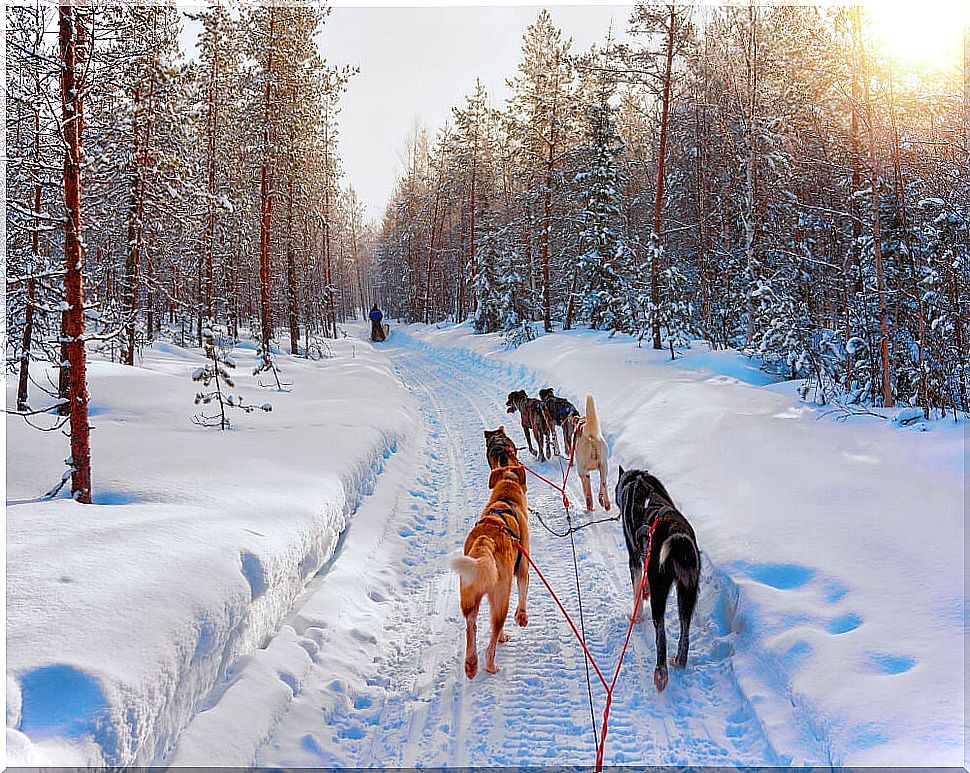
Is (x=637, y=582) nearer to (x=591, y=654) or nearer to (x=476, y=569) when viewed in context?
(x=591, y=654)

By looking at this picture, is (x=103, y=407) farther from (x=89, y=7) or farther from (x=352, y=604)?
(x=352, y=604)

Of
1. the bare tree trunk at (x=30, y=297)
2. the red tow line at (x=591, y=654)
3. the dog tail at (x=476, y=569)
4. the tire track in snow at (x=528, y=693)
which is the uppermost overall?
the bare tree trunk at (x=30, y=297)

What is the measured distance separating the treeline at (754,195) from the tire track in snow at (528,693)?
701cm

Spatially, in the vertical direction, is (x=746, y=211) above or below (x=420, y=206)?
below

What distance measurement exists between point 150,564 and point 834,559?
5049 mm

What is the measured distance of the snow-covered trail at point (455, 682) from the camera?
137 inches

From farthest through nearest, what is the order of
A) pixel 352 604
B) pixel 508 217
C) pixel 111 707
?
pixel 508 217, pixel 352 604, pixel 111 707

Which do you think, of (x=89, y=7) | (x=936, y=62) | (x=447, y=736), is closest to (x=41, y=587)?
(x=447, y=736)

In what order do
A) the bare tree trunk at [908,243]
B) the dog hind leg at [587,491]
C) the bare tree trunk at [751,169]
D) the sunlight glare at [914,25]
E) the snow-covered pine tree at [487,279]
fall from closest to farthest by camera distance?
the dog hind leg at [587,491] → the bare tree trunk at [908,243] → the sunlight glare at [914,25] → the bare tree trunk at [751,169] → the snow-covered pine tree at [487,279]

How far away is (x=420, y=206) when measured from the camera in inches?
2100

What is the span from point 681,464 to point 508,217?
42.1 metres

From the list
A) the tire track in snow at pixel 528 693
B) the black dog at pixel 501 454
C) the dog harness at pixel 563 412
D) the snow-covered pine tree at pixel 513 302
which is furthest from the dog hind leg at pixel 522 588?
the snow-covered pine tree at pixel 513 302

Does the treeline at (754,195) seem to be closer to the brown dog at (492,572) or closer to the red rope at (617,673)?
the red rope at (617,673)

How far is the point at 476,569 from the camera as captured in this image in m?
3.80
